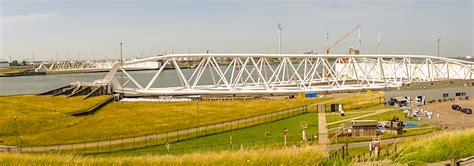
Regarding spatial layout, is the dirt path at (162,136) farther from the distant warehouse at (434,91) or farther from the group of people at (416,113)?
the distant warehouse at (434,91)

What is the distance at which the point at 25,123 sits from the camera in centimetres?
3722

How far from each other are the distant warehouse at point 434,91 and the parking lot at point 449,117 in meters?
3.60

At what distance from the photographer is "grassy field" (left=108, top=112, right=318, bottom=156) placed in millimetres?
26609

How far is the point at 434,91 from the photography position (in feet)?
190

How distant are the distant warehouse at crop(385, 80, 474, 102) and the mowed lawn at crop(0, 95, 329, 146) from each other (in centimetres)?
1063

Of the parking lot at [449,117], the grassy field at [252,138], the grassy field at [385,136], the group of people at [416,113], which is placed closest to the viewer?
the grassy field at [252,138]

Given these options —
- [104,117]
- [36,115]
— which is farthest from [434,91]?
[36,115]

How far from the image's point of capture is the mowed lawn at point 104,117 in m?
34.0

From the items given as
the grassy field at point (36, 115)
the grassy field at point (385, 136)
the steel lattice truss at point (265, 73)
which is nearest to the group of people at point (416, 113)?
the grassy field at point (385, 136)

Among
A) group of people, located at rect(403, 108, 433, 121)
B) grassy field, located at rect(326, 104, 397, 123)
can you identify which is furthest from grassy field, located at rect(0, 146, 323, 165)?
group of people, located at rect(403, 108, 433, 121)

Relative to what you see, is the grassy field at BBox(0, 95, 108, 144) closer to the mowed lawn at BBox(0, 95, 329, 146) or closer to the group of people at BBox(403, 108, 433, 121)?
the mowed lawn at BBox(0, 95, 329, 146)

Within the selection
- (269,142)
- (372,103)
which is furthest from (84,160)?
(372,103)

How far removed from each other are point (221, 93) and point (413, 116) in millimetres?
29876

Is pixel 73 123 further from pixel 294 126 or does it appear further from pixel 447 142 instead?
pixel 447 142
